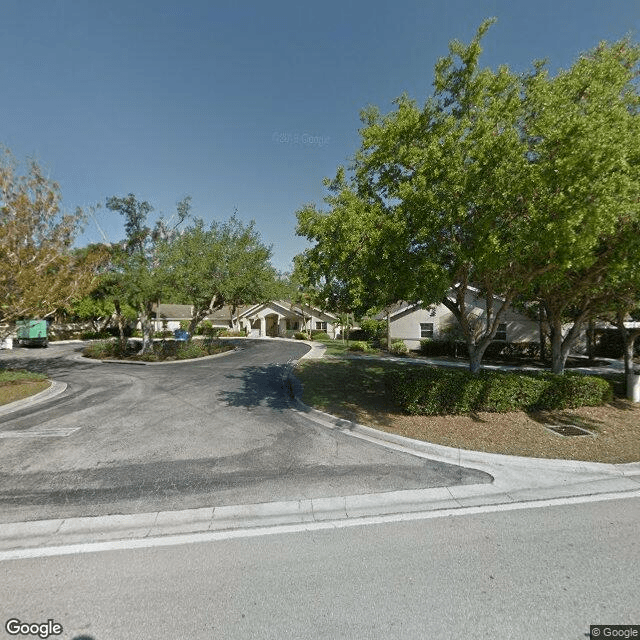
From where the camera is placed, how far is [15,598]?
3.05 m

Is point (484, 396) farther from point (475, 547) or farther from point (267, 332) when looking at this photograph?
point (267, 332)

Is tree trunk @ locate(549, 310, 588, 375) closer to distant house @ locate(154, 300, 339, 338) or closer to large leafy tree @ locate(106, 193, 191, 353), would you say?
large leafy tree @ locate(106, 193, 191, 353)

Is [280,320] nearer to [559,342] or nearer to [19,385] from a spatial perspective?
[19,385]

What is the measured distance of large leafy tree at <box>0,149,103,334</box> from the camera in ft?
36.1

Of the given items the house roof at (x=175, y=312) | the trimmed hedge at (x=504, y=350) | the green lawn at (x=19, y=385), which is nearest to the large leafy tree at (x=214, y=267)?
the green lawn at (x=19, y=385)

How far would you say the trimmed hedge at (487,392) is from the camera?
8.30 metres

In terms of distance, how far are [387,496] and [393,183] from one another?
691 centimetres

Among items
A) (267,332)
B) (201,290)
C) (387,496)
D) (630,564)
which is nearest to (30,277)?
(201,290)

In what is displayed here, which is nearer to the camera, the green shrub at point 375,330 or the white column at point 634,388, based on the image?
the white column at point 634,388

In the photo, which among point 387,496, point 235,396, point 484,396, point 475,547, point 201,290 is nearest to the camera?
point 475,547

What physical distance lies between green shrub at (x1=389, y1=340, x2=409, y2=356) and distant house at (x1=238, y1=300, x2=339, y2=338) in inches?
530

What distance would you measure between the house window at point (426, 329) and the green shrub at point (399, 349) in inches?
97.3

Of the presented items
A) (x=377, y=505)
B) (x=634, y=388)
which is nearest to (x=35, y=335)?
(x=377, y=505)

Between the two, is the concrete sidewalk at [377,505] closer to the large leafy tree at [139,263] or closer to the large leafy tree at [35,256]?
the large leafy tree at [35,256]
